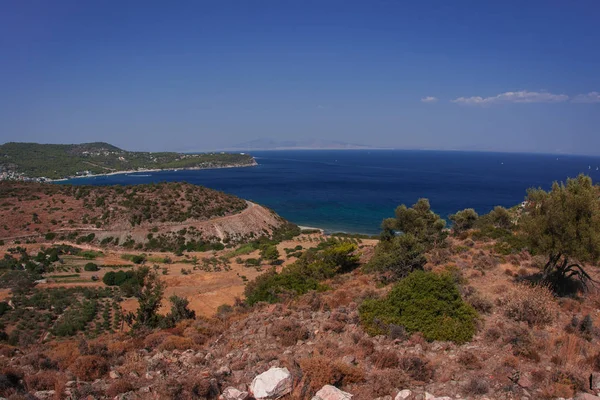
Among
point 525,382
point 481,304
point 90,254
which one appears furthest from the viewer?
point 90,254

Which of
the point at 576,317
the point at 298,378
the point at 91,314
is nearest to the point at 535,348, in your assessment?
the point at 576,317

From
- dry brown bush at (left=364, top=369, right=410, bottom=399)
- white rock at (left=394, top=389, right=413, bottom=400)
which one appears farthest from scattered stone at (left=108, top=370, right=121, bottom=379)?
white rock at (left=394, top=389, right=413, bottom=400)

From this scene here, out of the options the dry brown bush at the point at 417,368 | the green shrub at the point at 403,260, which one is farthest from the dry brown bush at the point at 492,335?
the green shrub at the point at 403,260

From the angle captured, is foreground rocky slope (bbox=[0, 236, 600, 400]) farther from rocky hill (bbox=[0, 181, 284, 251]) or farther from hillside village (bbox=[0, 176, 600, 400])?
rocky hill (bbox=[0, 181, 284, 251])

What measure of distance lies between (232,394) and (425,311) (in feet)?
21.3

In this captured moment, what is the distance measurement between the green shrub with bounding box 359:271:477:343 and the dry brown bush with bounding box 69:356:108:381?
24.6ft

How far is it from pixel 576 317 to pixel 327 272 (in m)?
14.9

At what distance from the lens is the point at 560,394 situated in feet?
23.1

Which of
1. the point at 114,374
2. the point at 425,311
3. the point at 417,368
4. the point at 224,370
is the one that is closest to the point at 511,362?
the point at 417,368

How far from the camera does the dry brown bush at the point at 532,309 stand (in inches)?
422

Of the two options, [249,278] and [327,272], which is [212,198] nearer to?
[249,278]

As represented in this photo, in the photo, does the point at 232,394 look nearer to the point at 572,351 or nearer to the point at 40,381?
the point at 40,381

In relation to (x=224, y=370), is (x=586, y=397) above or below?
above

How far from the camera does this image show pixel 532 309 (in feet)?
35.7
